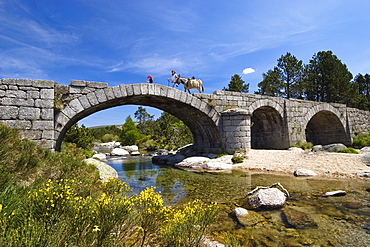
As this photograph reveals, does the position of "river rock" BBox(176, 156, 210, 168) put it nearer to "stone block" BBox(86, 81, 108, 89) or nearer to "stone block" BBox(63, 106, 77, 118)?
"stone block" BBox(86, 81, 108, 89)

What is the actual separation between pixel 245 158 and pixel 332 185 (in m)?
5.55

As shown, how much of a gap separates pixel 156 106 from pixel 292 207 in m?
11.0

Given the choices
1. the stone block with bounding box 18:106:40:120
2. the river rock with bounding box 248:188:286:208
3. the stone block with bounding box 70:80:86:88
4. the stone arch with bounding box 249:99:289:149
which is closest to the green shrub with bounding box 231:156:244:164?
the stone arch with bounding box 249:99:289:149

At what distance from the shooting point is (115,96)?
10258 millimetres

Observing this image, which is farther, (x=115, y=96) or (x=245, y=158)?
(x=245, y=158)

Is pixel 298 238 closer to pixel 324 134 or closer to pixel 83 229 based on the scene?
pixel 83 229

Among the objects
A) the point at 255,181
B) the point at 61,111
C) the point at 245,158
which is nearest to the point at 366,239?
the point at 255,181

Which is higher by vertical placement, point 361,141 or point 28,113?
point 28,113

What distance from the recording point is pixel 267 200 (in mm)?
5145

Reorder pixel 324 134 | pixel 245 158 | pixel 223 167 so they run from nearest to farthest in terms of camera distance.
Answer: pixel 223 167
pixel 245 158
pixel 324 134

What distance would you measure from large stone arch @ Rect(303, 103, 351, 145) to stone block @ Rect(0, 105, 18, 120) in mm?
18691

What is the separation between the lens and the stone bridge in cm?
845

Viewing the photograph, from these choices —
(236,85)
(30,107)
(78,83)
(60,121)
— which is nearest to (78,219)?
(60,121)

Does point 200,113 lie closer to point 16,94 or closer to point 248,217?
point 16,94
